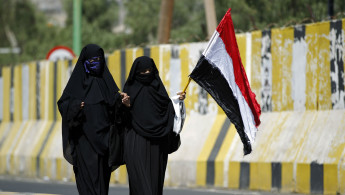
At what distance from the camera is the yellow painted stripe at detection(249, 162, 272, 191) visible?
1448 centimetres

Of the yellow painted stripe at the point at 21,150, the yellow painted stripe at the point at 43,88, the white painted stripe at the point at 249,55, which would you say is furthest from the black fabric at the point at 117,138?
the yellow painted stripe at the point at 43,88

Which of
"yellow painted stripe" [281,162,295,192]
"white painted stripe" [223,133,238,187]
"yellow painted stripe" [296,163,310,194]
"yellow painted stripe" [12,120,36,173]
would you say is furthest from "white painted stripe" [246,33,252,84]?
"yellow painted stripe" [12,120,36,173]

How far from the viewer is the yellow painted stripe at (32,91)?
21.5 metres

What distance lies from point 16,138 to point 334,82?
9.04 meters

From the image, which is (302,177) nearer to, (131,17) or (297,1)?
(297,1)

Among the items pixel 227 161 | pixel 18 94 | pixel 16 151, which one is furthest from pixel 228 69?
pixel 18 94

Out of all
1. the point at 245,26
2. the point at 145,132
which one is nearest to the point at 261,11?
the point at 245,26

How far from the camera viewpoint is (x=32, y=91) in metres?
21.6

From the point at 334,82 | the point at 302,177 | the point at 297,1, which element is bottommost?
the point at 302,177

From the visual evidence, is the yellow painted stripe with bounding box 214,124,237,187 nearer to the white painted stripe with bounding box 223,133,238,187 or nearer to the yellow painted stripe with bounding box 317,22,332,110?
the white painted stripe with bounding box 223,133,238,187

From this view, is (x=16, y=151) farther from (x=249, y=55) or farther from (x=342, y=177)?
(x=342, y=177)

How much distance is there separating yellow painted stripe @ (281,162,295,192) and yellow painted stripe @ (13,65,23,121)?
9.05m

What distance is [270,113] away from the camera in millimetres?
15469

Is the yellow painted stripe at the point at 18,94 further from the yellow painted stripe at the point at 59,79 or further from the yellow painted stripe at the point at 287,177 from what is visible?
the yellow painted stripe at the point at 287,177
